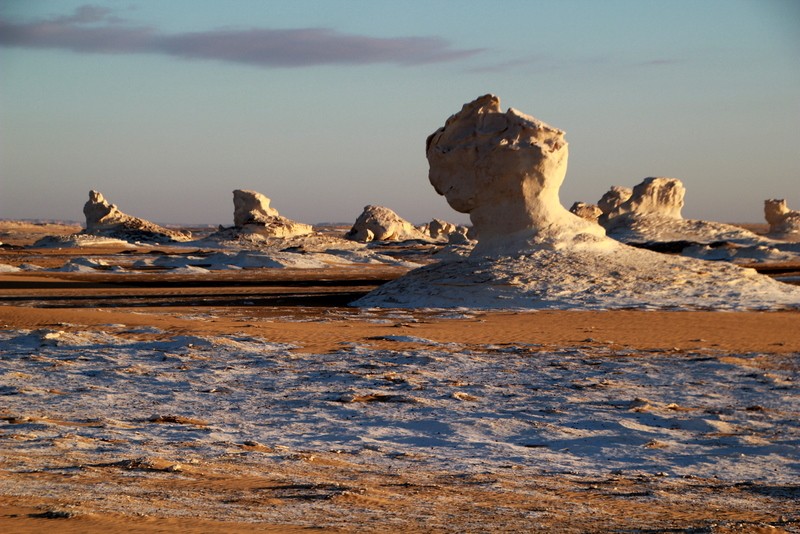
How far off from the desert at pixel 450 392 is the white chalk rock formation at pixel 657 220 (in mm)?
31806

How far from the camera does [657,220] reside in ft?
201

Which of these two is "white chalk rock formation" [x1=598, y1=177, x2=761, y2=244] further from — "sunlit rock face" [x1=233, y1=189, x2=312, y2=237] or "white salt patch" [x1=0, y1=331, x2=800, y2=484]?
"white salt patch" [x1=0, y1=331, x2=800, y2=484]

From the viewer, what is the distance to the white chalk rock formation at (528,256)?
82.9ft

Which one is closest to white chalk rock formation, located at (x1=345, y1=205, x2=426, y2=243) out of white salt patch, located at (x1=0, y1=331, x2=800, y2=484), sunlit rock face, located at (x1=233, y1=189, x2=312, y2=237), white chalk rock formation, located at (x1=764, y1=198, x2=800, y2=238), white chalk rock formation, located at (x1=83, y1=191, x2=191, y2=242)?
sunlit rock face, located at (x1=233, y1=189, x2=312, y2=237)

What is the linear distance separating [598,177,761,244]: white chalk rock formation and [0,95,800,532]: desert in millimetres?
31806

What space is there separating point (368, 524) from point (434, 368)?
8.65 meters

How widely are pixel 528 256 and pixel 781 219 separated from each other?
50.7 m

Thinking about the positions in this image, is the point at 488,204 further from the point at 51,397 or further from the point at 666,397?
the point at 51,397

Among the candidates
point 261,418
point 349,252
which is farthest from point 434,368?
point 349,252

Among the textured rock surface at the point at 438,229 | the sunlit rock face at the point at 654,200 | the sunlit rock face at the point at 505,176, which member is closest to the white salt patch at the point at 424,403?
the sunlit rock face at the point at 505,176

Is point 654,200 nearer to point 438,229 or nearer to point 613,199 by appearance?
point 613,199

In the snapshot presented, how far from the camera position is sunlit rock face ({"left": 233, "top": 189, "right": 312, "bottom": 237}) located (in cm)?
6706

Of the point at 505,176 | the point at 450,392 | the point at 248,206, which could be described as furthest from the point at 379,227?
the point at 450,392

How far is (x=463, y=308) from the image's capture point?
24688mm
